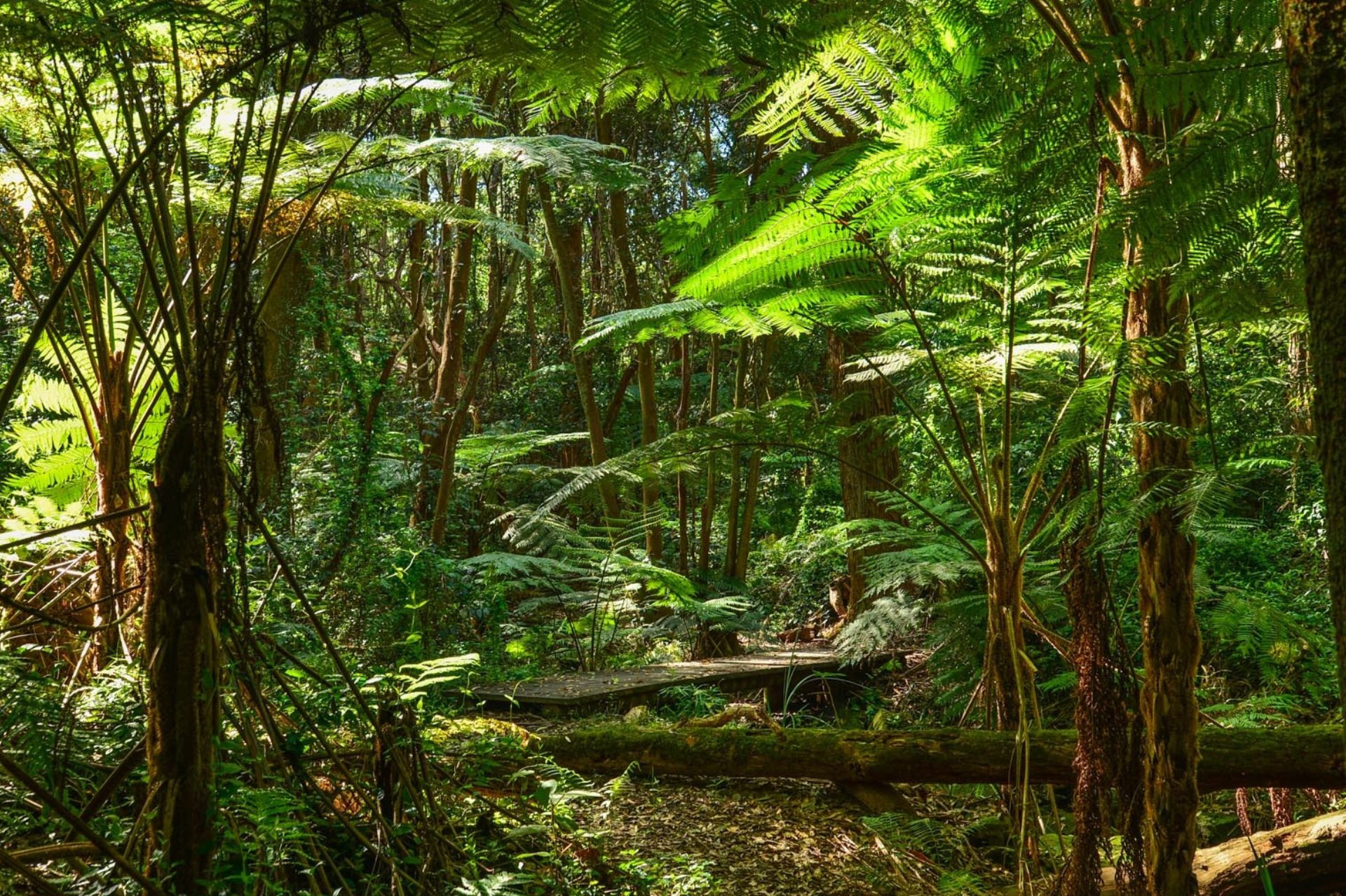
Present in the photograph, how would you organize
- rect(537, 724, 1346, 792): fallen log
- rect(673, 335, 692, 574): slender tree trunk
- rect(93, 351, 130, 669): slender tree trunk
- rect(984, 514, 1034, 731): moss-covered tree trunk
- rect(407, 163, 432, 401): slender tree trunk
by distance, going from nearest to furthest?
rect(984, 514, 1034, 731): moss-covered tree trunk, rect(93, 351, 130, 669): slender tree trunk, rect(537, 724, 1346, 792): fallen log, rect(673, 335, 692, 574): slender tree trunk, rect(407, 163, 432, 401): slender tree trunk

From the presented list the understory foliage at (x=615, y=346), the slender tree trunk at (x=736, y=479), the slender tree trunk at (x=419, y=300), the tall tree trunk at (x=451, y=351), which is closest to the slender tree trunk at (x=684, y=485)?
the slender tree trunk at (x=736, y=479)

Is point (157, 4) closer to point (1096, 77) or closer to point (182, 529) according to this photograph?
point (182, 529)

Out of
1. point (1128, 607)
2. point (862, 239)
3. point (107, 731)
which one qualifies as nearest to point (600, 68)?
point (862, 239)

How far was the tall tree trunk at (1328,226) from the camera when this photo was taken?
0.76m

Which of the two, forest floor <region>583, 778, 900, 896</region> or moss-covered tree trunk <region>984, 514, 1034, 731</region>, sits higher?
moss-covered tree trunk <region>984, 514, 1034, 731</region>

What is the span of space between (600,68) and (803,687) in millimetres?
5116

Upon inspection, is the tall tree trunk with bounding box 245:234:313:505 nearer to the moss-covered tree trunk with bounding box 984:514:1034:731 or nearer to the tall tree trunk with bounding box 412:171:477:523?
the tall tree trunk with bounding box 412:171:477:523

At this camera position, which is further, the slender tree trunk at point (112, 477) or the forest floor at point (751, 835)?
the forest floor at point (751, 835)

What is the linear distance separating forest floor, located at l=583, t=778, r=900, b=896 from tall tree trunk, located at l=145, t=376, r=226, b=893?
4.44 ft

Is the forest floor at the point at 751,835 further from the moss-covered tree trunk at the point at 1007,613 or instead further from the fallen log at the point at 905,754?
the moss-covered tree trunk at the point at 1007,613

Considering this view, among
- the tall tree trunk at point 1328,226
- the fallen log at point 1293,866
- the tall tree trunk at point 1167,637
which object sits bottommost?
the fallen log at point 1293,866

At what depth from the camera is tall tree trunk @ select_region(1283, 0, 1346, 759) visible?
76 cm

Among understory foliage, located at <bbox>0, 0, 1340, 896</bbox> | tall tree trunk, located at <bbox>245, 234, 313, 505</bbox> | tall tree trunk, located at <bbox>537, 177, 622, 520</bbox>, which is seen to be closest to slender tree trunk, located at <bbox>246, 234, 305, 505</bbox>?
tall tree trunk, located at <bbox>245, 234, 313, 505</bbox>

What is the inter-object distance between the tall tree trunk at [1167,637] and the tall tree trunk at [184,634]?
174 centimetres
